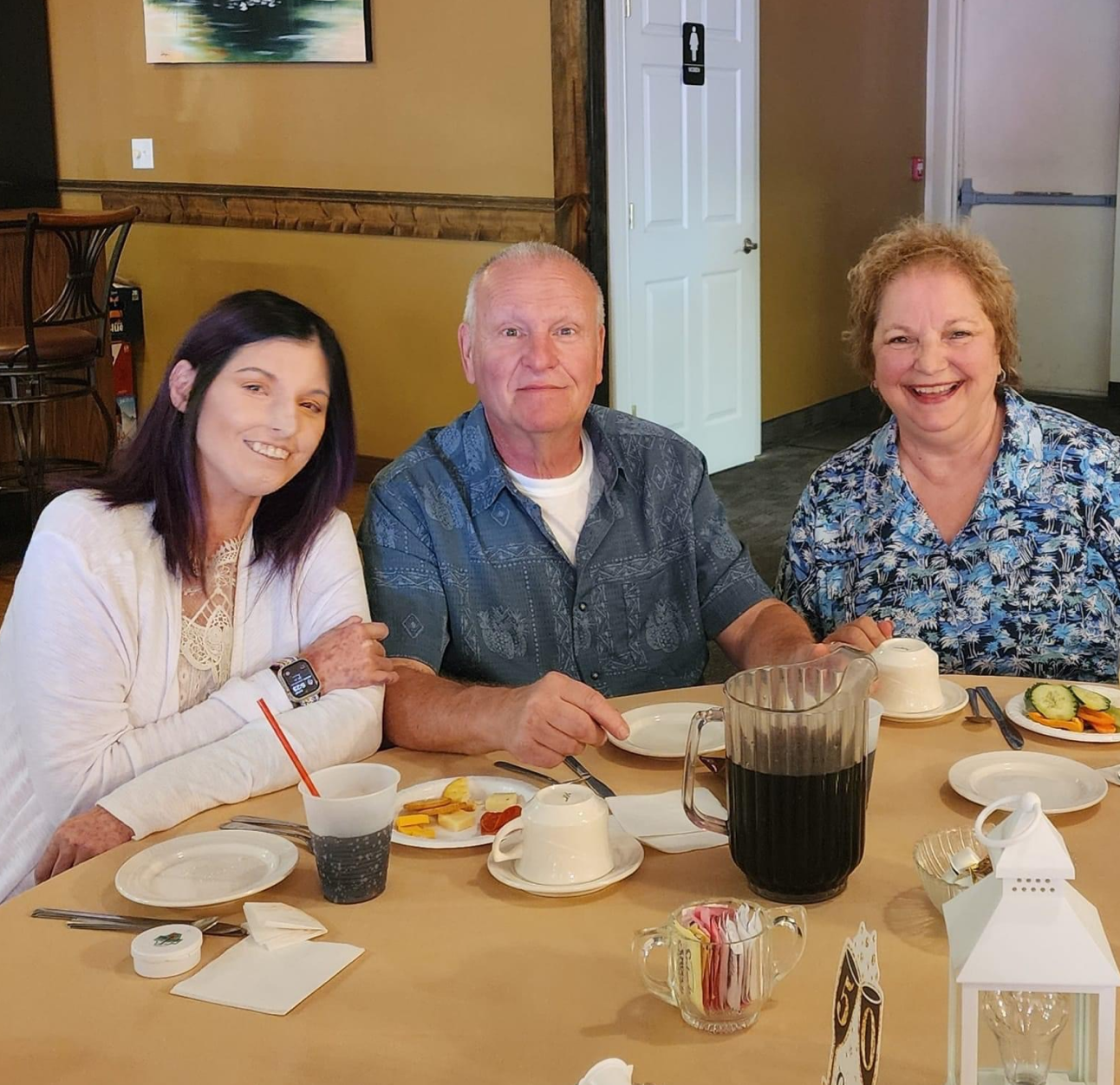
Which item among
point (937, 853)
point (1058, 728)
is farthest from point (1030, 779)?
point (937, 853)

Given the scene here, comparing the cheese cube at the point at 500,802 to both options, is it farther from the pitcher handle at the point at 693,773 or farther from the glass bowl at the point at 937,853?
the glass bowl at the point at 937,853

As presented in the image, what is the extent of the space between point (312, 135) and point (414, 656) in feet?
14.1

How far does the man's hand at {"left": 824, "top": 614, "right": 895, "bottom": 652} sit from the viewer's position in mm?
1802

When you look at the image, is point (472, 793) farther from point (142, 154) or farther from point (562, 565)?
point (142, 154)

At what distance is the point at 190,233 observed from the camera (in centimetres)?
622

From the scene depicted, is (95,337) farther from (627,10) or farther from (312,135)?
(627,10)

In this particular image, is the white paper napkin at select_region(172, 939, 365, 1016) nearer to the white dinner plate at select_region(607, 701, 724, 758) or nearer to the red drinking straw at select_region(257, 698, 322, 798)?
the red drinking straw at select_region(257, 698, 322, 798)

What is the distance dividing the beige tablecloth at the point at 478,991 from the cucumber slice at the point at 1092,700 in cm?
24

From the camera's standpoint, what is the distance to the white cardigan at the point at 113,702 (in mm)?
1539

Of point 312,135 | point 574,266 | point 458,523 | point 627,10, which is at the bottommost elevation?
point 458,523

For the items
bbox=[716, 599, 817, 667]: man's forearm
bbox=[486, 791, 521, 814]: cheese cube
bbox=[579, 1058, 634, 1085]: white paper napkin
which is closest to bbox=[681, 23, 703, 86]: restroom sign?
bbox=[716, 599, 817, 667]: man's forearm

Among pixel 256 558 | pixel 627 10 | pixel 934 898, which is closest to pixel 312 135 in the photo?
pixel 627 10

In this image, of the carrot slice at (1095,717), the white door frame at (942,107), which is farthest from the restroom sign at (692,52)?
the carrot slice at (1095,717)

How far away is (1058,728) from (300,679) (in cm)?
84
